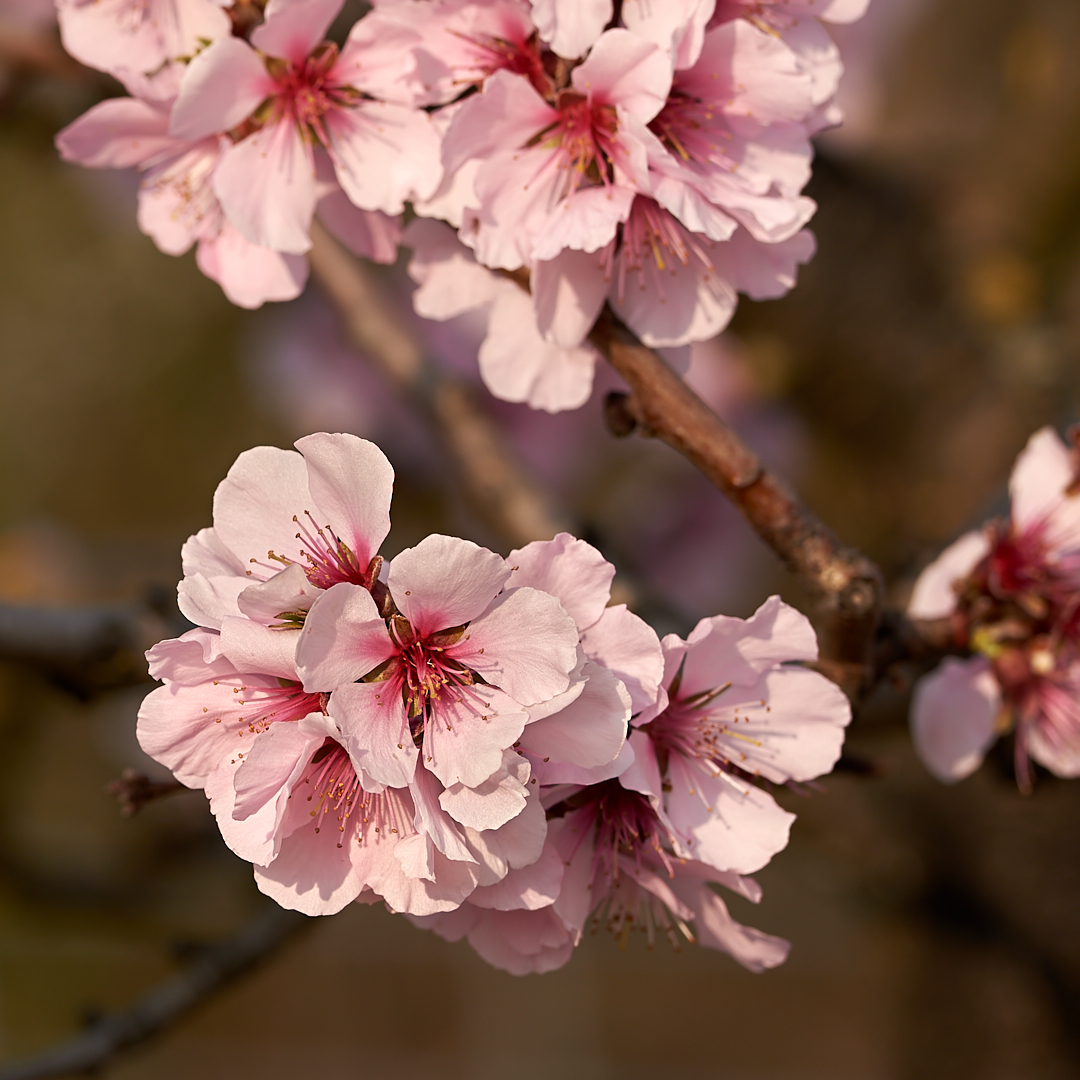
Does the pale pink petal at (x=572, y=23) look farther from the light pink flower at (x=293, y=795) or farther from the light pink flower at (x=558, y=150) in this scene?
the light pink flower at (x=293, y=795)

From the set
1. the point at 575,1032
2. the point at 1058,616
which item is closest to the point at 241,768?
the point at 1058,616

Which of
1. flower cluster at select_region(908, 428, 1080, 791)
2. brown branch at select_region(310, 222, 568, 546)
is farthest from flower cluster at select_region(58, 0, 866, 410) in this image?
brown branch at select_region(310, 222, 568, 546)

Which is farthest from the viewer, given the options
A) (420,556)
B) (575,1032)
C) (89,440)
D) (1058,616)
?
(89,440)

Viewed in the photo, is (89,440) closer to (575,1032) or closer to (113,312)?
(113,312)

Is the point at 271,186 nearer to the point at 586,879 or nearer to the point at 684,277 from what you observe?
the point at 684,277

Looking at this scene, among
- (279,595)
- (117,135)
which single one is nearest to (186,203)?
(117,135)

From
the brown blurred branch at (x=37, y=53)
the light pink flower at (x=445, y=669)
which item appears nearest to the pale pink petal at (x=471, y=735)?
the light pink flower at (x=445, y=669)
